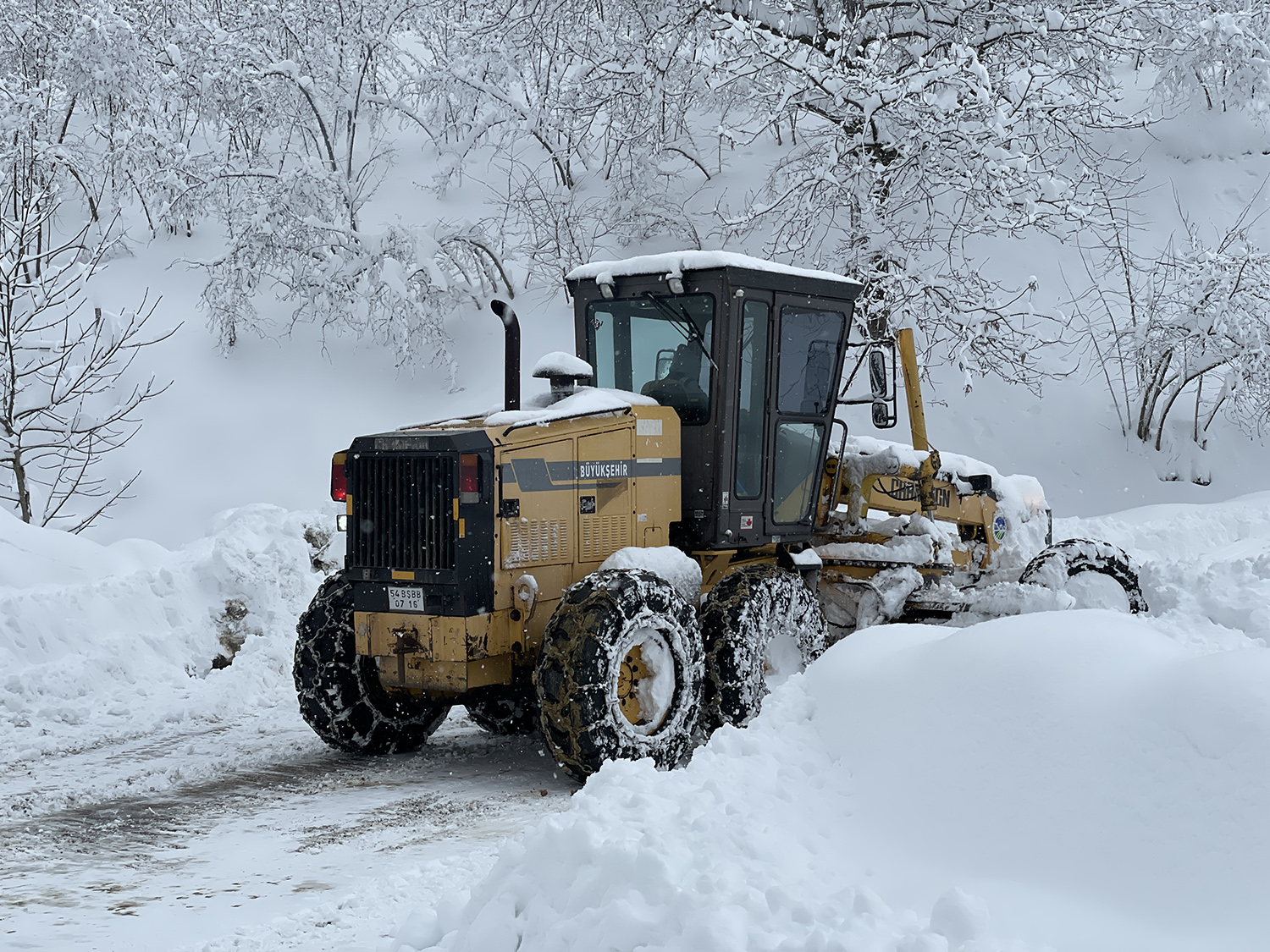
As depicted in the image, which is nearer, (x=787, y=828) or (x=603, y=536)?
(x=787, y=828)

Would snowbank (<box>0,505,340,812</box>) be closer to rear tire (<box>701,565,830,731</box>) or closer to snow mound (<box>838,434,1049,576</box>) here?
rear tire (<box>701,565,830,731</box>)

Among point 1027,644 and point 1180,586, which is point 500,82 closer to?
point 1180,586

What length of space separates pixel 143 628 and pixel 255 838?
3.90 metres

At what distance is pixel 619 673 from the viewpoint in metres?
5.73

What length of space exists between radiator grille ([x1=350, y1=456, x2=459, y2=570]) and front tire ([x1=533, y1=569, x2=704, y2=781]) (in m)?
0.69

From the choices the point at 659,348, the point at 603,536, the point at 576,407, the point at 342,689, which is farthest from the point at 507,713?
the point at 659,348

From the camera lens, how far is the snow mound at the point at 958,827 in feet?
9.80

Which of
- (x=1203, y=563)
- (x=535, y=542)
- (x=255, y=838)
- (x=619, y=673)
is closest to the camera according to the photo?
(x=255, y=838)

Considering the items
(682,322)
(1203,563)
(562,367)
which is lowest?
(1203,563)

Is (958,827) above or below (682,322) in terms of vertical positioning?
below

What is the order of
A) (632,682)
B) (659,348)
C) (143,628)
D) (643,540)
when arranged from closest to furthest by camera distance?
(632,682) < (643,540) < (659,348) < (143,628)

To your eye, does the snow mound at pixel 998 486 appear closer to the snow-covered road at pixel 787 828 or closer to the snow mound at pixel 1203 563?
the snow mound at pixel 1203 563

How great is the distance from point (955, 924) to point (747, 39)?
1326cm

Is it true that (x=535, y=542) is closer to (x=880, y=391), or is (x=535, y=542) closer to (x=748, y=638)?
(x=748, y=638)
